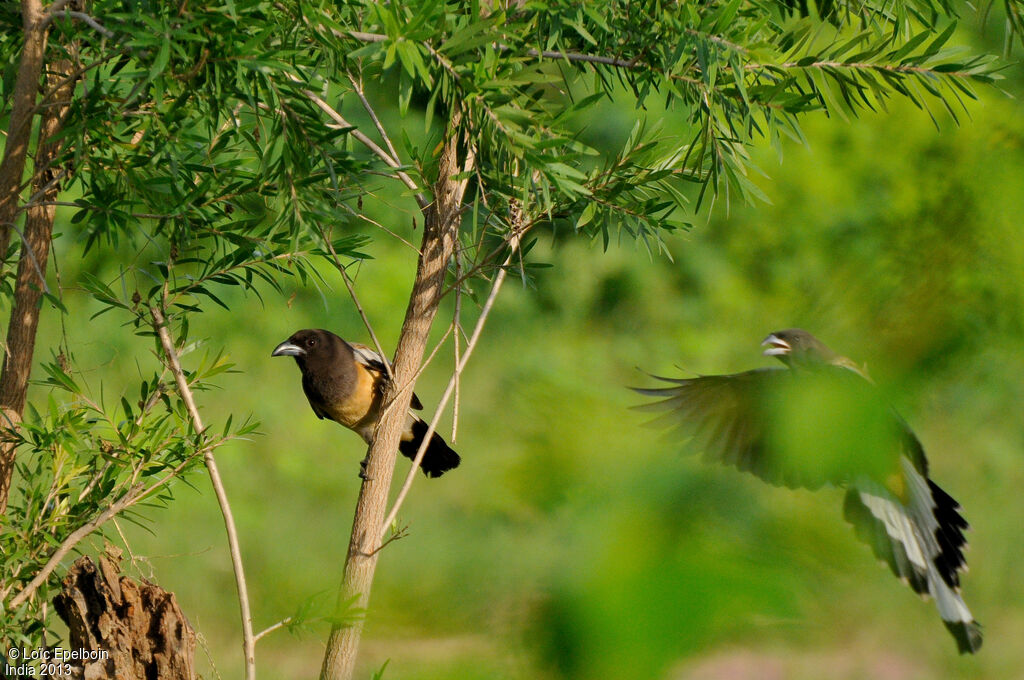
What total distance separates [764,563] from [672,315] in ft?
0.79

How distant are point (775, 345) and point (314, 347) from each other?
2266 millimetres

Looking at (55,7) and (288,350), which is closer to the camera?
(55,7)

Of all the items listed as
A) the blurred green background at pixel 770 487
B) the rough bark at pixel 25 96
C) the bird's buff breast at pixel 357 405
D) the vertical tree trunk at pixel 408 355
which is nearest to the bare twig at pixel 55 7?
the rough bark at pixel 25 96

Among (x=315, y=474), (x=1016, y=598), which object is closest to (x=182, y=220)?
(x=1016, y=598)

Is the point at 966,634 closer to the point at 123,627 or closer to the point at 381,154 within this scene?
the point at 381,154

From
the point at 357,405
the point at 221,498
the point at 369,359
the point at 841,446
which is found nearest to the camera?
the point at 841,446

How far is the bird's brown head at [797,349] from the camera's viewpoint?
1.07ft

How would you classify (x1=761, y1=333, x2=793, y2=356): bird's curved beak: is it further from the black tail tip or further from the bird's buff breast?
the bird's buff breast

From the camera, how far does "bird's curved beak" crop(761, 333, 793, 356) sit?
12.6 inches

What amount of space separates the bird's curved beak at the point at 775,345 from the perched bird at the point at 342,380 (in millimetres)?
2105

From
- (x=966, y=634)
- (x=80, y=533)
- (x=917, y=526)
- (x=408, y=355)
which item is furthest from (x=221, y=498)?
(x=966, y=634)

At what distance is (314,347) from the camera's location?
255 cm

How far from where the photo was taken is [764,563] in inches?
12.1

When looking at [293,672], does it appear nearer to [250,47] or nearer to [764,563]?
[250,47]
